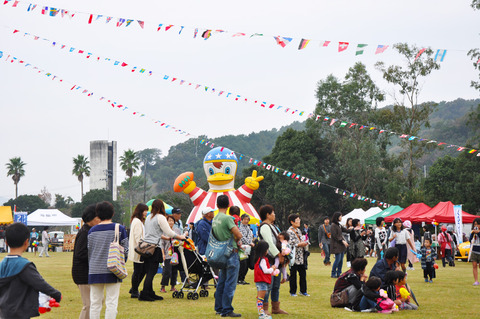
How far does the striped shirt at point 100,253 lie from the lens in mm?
6605

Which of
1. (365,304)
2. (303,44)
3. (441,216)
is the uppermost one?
(303,44)

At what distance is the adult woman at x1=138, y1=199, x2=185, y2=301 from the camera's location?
945 centimetres

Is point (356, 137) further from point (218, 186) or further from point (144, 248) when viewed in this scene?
point (144, 248)

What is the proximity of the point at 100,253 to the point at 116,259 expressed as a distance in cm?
23

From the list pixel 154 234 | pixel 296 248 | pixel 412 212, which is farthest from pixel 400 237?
pixel 412 212

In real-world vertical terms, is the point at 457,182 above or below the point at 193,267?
above

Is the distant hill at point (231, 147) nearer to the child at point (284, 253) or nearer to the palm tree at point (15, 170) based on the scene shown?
the palm tree at point (15, 170)

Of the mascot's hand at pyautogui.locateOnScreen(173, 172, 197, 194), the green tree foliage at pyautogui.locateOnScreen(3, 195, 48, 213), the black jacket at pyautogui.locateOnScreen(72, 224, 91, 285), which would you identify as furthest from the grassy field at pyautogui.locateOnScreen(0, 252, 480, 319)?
the green tree foliage at pyautogui.locateOnScreen(3, 195, 48, 213)

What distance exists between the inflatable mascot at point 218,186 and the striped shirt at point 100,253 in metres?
13.1

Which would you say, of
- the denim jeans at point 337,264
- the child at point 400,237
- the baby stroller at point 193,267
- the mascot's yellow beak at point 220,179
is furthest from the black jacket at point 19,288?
the mascot's yellow beak at point 220,179

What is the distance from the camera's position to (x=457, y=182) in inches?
1529

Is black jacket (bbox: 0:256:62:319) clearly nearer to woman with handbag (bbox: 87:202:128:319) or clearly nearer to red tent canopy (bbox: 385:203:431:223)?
woman with handbag (bbox: 87:202:128:319)

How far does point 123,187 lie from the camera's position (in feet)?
289

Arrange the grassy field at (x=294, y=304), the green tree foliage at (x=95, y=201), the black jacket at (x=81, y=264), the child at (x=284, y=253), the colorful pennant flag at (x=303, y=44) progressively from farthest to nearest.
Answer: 1. the green tree foliage at (x=95, y=201)
2. the colorful pennant flag at (x=303, y=44)
3. the grassy field at (x=294, y=304)
4. the child at (x=284, y=253)
5. the black jacket at (x=81, y=264)
